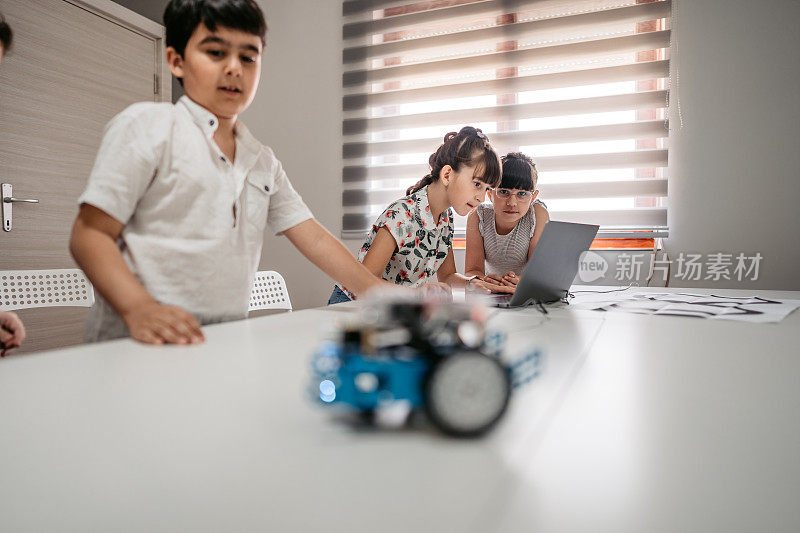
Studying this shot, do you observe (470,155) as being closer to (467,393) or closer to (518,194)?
(518,194)

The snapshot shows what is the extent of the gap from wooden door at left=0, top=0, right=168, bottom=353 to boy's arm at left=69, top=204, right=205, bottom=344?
1.66 m

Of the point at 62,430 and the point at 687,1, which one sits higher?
the point at 687,1

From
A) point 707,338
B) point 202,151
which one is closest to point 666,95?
point 707,338

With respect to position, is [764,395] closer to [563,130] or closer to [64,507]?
[64,507]

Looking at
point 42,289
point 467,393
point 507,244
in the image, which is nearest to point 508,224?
point 507,244

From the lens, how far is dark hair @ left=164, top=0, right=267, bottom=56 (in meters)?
0.84

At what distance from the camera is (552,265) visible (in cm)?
107

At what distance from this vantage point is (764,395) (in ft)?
1.32

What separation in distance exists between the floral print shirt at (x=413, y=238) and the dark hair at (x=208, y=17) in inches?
27.5

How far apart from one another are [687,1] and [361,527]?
2.58 m

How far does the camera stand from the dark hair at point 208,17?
844 mm

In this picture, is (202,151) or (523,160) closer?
(202,151)

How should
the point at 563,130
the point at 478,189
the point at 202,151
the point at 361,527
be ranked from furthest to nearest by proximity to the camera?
the point at 563,130 → the point at 478,189 → the point at 202,151 → the point at 361,527

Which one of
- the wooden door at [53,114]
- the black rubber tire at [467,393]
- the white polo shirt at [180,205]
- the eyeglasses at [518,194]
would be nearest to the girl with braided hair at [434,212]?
the eyeglasses at [518,194]
